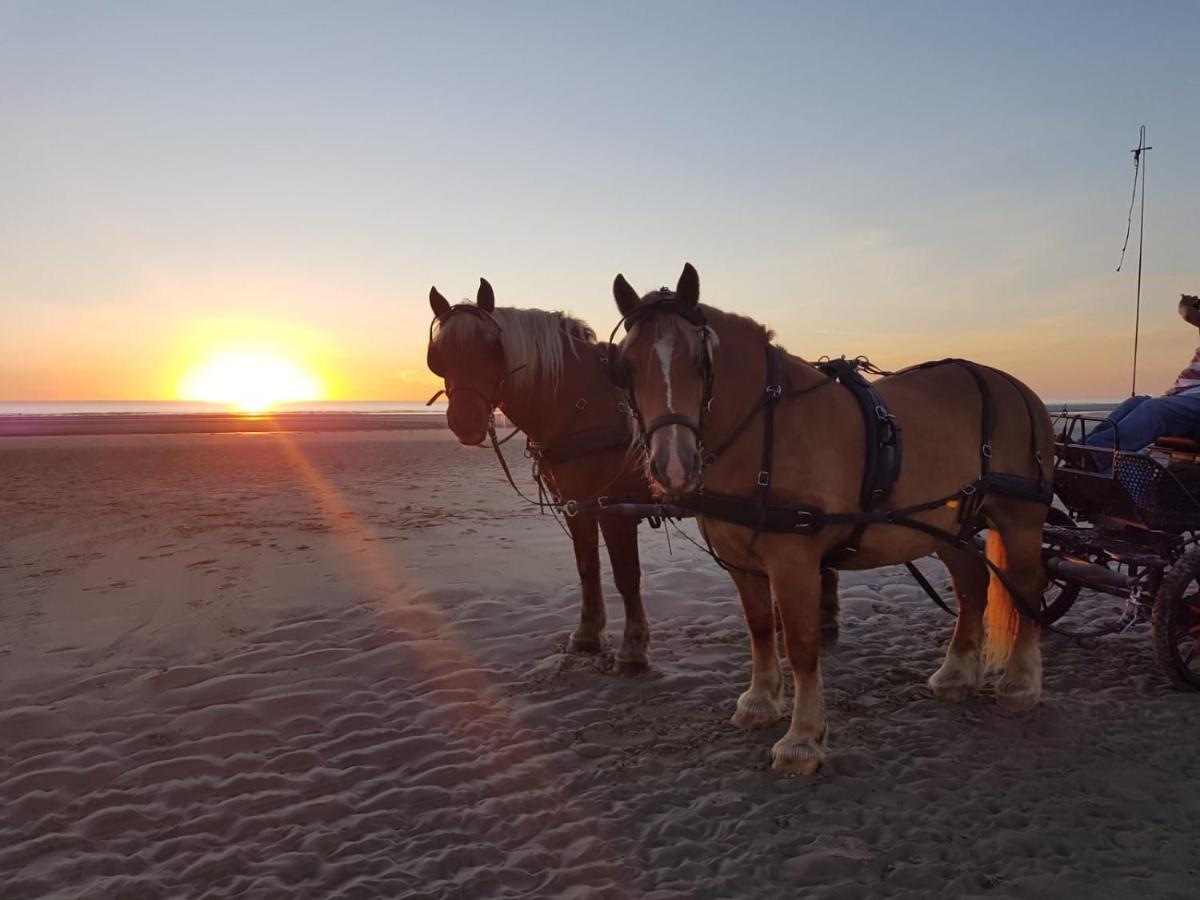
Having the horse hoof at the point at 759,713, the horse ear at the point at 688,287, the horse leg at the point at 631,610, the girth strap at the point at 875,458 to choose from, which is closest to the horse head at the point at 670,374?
the horse ear at the point at 688,287

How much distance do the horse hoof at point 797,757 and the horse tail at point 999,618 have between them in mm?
1680

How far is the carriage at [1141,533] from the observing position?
447 cm

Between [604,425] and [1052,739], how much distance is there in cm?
335

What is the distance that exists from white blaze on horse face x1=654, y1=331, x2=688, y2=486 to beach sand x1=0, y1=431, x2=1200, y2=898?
66.5 inches

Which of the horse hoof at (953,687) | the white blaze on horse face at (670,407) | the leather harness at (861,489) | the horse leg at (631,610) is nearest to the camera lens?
the white blaze on horse face at (670,407)

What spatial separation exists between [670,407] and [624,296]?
0.65 meters

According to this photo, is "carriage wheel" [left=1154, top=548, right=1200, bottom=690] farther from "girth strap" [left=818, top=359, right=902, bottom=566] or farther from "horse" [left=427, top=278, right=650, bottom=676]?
"horse" [left=427, top=278, right=650, bottom=676]

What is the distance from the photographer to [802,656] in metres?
3.70

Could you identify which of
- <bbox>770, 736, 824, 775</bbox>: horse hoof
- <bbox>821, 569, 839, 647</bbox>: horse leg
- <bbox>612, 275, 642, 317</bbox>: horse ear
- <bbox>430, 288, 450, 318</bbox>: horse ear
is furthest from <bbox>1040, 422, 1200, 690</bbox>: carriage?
<bbox>430, 288, 450, 318</bbox>: horse ear

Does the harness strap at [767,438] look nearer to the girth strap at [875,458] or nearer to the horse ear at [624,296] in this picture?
the girth strap at [875,458]

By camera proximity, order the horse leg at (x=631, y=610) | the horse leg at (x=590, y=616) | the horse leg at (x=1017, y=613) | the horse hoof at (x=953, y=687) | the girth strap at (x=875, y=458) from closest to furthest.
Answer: the girth strap at (x=875, y=458) < the horse leg at (x=1017, y=613) < the horse hoof at (x=953, y=687) < the horse leg at (x=631, y=610) < the horse leg at (x=590, y=616)

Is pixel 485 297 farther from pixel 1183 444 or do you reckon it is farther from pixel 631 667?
pixel 1183 444

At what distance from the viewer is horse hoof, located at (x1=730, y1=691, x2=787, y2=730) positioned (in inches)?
169

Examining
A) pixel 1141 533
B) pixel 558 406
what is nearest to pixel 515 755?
pixel 558 406
